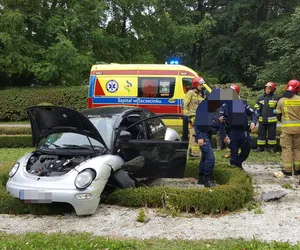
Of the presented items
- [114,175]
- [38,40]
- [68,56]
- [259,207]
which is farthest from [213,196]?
[38,40]

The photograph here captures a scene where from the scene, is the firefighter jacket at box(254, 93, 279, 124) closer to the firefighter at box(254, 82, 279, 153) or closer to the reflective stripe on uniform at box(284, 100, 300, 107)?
the firefighter at box(254, 82, 279, 153)

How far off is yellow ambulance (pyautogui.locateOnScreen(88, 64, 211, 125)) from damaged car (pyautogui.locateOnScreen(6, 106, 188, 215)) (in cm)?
655

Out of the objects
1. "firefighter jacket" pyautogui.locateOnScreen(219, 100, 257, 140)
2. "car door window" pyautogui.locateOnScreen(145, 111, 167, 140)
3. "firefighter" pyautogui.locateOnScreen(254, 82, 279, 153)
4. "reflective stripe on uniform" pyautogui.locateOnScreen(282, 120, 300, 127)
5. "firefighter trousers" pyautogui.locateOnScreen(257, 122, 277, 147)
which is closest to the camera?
"firefighter jacket" pyautogui.locateOnScreen(219, 100, 257, 140)

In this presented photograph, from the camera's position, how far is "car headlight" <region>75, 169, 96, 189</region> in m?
5.32

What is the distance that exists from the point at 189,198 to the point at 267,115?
534cm

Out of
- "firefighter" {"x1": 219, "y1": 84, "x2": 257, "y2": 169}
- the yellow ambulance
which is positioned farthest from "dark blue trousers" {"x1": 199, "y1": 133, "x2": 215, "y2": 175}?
the yellow ambulance

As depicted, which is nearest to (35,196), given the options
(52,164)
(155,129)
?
(52,164)

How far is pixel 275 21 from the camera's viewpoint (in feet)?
91.9

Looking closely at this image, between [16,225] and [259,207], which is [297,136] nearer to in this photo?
[259,207]

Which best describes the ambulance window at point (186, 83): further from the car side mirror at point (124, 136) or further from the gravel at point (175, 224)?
the gravel at point (175, 224)

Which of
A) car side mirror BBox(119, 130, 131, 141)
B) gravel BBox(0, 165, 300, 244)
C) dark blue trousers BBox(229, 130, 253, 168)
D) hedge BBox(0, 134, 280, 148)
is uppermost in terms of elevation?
car side mirror BBox(119, 130, 131, 141)

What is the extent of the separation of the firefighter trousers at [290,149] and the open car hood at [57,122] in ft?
12.4

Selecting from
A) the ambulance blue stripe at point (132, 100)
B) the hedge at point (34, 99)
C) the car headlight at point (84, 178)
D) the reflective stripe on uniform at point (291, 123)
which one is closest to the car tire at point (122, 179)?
the car headlight at point (84, 178)

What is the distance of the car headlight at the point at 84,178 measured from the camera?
5324 millimetres
